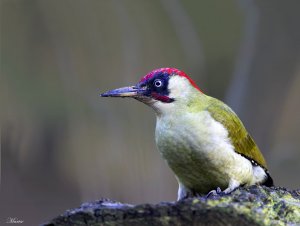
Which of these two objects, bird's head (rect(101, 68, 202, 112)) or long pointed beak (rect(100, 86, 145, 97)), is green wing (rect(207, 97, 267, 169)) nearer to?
bird's head (rect(101, 68, 202, 112))

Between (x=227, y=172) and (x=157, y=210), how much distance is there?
2.74ft

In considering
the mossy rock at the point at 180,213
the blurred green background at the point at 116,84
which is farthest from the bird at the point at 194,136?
the blurred green background at the point at 116,84

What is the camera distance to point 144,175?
11.5 ft

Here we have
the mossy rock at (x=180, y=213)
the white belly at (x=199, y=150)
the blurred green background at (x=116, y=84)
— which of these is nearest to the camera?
the mossy rock at (x=180, y=213)

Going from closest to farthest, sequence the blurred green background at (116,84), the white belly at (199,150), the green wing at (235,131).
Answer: the white belly at (199,150), the green wing at (235,131), the blurred green background at (116,84)

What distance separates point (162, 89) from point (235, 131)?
30 cm

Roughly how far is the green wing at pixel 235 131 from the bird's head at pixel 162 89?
105 millimetres

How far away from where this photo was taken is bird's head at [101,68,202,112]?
2207 millimetres

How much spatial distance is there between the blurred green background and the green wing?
1193 millimetres

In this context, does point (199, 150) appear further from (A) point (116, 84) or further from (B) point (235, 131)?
(A) point (116, 84)

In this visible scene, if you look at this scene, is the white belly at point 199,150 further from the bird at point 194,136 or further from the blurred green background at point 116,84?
the blurred green background at point 116,84

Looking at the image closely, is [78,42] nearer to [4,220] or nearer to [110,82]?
[110,82]

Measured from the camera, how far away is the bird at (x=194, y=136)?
84.4 inches

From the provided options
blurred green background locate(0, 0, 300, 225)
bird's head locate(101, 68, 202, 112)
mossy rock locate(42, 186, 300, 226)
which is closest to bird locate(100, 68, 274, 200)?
Answer: bird's head locate(101, 68, 202, 112)
